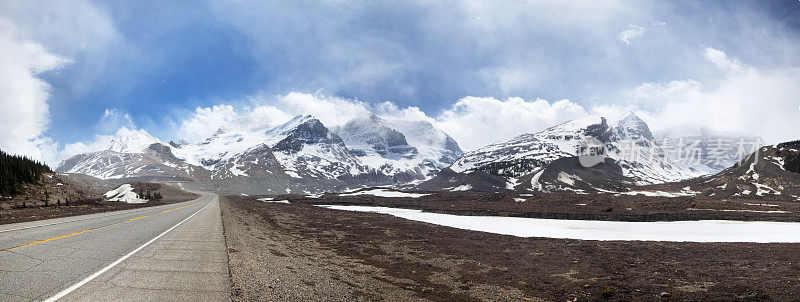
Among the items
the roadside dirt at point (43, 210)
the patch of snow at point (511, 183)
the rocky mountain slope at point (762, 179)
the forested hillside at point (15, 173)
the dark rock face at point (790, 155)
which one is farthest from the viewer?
the patch of snow at point (511, 183)

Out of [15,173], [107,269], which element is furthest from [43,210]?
[107,269]

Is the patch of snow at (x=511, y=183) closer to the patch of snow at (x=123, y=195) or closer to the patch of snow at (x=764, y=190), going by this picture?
the patch of snow at (x=764, y=190)

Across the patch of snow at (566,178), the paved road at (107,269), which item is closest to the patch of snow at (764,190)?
the patch of snow at (566,178)

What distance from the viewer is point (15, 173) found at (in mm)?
49562

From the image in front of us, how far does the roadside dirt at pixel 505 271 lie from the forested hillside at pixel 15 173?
47.6 meters

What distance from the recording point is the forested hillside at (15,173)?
146ft

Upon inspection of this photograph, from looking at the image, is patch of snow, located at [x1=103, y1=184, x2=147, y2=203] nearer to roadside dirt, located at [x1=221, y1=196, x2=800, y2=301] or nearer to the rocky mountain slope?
roadside dirt, located at [x1=221, y1=196, x2=800, y2=301]

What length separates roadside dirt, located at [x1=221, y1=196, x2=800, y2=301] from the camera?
11281 millimetres

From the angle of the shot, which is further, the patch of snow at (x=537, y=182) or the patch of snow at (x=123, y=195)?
the patch of snow at (x=537, y=182)

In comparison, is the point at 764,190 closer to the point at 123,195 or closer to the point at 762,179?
the point at 762,179

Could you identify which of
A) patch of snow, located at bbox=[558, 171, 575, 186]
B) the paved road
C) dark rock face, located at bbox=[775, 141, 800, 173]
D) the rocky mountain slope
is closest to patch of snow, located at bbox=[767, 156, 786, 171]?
the rocky mountain slope

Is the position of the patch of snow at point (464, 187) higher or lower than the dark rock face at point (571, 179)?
lower

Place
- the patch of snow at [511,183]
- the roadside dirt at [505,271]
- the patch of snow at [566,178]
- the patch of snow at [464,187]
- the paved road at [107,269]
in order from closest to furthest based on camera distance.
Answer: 1. the paved road at [107,269]
2. the roadside dirt at [505,271]
3. the patch of snow at [566,178]
4. the patch of snow at [511,183]
5. the patch of snow at [464,187]

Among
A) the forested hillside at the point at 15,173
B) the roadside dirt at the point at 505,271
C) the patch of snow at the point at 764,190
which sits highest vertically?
the forested hillside at the point at 15,173
